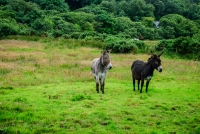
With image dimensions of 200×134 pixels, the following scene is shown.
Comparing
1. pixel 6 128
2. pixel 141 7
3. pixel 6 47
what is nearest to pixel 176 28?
pixel 141 7

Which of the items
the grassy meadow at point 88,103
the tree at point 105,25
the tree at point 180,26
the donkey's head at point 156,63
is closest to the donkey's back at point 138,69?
the donkey's head at point 156,63

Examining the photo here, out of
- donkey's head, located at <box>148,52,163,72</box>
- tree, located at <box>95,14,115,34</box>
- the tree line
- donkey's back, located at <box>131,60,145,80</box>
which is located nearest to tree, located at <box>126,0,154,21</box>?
the tree line

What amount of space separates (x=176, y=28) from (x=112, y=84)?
59.5m

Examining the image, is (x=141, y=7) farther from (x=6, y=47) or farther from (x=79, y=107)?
(x=79, y=107)

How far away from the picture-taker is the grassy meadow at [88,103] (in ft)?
33.2

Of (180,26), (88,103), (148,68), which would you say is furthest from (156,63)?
(180,26)

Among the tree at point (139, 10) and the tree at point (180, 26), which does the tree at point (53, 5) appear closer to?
the tree at point (139, 10)

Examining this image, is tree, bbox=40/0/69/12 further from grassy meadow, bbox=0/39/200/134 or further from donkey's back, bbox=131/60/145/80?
donkey's back, bbox=131/60/145/80

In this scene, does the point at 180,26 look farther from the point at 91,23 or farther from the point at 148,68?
the point at 148,68

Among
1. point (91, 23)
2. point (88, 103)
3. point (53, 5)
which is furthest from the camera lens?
point (53, 5)

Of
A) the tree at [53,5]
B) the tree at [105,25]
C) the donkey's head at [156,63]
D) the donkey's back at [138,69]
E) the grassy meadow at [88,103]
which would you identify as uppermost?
the tree at [53,5]

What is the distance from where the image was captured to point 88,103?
519 inches

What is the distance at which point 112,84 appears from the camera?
19047 mm

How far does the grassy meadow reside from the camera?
10.1 metres
